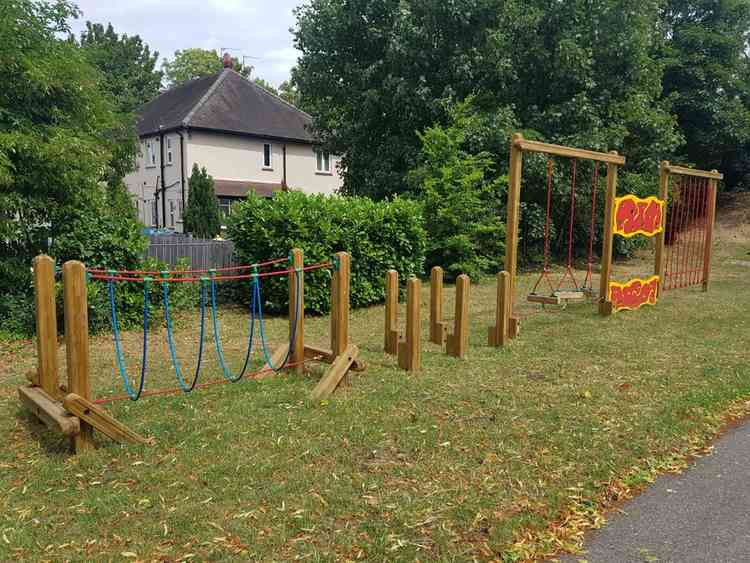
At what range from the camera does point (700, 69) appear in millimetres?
24719

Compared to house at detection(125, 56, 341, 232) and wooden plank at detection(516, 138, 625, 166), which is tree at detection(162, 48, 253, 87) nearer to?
house at detection(125, 56, 341, 232)

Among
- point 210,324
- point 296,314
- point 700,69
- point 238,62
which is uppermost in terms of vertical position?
point 238,62

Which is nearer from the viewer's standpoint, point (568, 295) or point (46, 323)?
point (46, 323)

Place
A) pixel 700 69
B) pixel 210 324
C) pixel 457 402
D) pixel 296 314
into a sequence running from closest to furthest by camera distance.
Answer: pixel 457 402 → pixel 296 314 → pixel 210 324 → pixel 700 69

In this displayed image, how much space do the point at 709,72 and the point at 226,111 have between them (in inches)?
834

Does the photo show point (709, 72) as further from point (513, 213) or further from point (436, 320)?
point (436, 320)

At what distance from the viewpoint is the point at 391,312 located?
24.1 feet

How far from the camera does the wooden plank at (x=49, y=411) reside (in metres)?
4.38

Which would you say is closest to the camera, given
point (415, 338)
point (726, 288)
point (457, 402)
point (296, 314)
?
point (457, 402)

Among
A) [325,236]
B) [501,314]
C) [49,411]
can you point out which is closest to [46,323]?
[49,411]

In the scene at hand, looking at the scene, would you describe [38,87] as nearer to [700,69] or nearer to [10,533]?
[10,533]

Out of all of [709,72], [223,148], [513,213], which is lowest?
[513,213]

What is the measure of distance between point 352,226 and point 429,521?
7696 mm

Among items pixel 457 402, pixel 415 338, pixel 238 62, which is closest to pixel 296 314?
pixel 415 338
